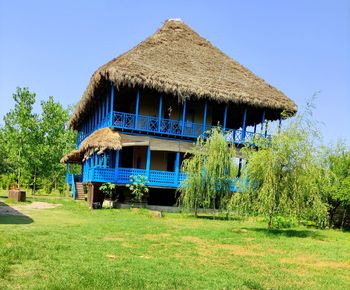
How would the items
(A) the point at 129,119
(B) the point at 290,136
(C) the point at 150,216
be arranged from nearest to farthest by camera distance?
(B) the point at 290,136
(C) the point at 150,216
(A) the point at 129,119

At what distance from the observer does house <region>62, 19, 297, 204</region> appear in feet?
61.4

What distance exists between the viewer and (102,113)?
22.1 m

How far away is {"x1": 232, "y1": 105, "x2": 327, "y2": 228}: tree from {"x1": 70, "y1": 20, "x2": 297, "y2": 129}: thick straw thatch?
8.03m

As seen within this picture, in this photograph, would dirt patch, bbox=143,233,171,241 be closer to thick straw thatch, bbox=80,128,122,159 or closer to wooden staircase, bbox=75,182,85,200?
thick straw thatch, bbox=80,128,122,159

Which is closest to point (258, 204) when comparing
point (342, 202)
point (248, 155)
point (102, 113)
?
point (248, 155)

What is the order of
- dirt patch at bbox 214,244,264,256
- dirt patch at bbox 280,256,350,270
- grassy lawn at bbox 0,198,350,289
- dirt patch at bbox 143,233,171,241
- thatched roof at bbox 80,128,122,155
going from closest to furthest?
grassy lawn at bbox 0,198,350,289, dirt patch at bbox 280,256,350,270, dirt patch at bbox 214,244,264,256, dirt patch at bbox 143,233,171,241, thatched roof at bbox 80,128,122,155

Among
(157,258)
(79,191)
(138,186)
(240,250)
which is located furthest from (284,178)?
(79,191)

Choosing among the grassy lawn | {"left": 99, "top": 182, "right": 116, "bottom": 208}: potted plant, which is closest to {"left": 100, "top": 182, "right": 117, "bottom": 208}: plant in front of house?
{"left": 99, "top": 182, "right": 116, "bottom": 208}: potted plant

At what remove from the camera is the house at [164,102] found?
18.7 meters

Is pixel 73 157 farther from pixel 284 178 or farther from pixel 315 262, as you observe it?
pixel 315 262

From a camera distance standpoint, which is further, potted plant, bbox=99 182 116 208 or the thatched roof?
potted plant, bbox=99 182 116 208

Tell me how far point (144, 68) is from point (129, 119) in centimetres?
254

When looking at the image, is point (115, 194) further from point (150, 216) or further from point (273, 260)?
point (273, 260)

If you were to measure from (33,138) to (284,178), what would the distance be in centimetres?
2456
